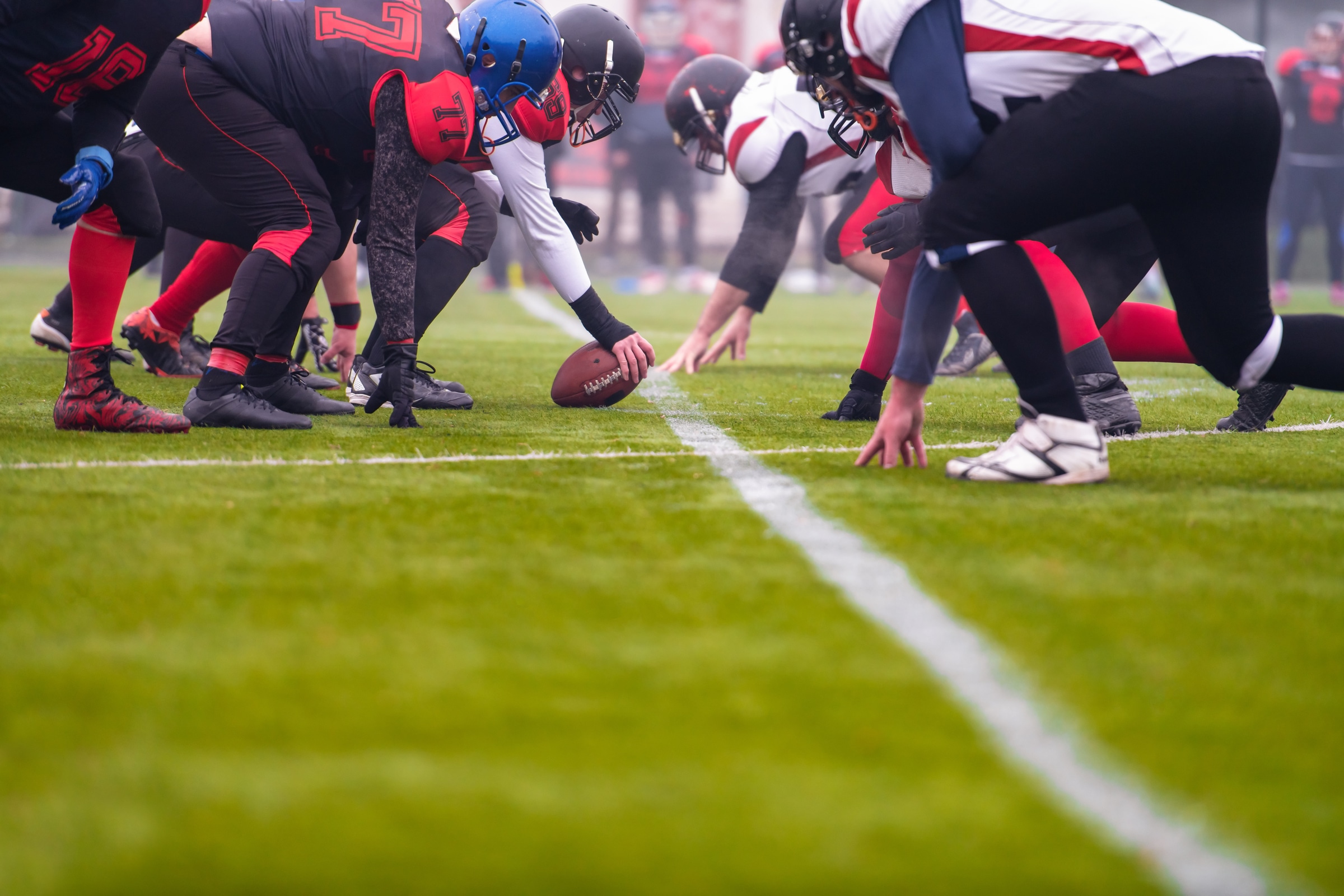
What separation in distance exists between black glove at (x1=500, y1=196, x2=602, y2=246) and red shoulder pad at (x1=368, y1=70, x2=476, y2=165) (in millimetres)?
1200

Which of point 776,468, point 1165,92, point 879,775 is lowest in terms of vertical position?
point 776,468

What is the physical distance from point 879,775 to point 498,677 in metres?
0.48

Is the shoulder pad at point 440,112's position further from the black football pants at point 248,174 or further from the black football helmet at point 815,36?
the black football helmet at point 815,36

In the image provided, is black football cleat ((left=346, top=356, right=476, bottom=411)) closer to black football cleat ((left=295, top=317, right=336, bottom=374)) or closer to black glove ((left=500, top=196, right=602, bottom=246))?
black glove ((left=500, top=196, right=602, bottom=246))

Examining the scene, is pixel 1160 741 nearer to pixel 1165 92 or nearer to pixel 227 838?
pixel 227 838

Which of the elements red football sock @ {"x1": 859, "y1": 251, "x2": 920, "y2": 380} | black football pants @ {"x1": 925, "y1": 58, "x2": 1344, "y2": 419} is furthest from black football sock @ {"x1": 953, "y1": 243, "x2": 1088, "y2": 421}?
red football sock @ {"x1": 859, "y1": 251, "x2": 920, "y2": 380}

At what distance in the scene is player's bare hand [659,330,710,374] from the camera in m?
5.69

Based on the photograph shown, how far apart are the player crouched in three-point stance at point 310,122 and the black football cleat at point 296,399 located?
0.27 meters

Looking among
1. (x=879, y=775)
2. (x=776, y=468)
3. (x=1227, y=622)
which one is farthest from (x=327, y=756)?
(x=776, y=468)

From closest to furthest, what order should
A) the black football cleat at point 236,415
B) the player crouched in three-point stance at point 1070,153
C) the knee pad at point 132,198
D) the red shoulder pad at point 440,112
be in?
the player crouched in three-point stance at point 1070,153
the knee pad at point 132,198
the red shoulder pad at point 440,112
the black football cleat at point 236,415

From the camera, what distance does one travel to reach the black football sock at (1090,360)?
3.80m

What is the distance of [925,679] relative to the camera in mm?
1531

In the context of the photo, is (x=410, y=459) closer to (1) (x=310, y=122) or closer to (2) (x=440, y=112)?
(2) (x=440, y=112)

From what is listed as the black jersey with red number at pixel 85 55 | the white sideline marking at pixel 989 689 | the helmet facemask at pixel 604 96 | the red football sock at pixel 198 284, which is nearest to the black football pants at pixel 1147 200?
the white sideline marking at pixel 989 689
